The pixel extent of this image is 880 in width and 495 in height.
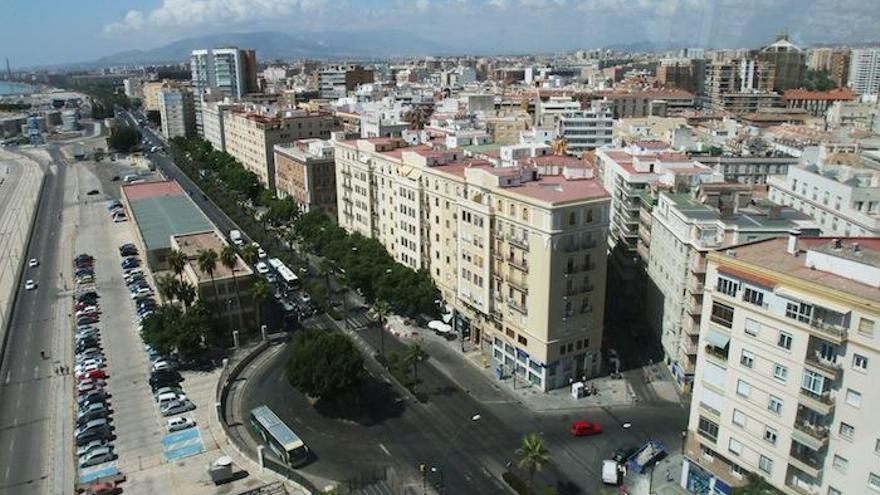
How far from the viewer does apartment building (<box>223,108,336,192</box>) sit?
13700 centimetres

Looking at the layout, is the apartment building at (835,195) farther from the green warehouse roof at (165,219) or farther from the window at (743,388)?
the green warehouse roof at (165,219)

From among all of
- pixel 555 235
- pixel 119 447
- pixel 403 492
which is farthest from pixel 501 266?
pixel 119 447

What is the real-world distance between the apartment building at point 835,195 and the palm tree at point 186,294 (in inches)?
2555

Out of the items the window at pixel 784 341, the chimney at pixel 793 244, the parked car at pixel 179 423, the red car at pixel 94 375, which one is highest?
the chimney at pixel 793 244

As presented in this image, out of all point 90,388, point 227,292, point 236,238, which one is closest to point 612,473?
point 227,292

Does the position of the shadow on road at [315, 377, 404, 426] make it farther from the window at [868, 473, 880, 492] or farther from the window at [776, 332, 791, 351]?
the window at [868, 473, 880, 492]

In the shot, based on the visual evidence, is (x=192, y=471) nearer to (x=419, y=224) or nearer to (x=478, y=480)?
(x=478, y=480)

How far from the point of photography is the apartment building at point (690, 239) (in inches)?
2115

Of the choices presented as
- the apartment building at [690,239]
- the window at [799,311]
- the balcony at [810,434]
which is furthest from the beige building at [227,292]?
the balcony at [810,434]

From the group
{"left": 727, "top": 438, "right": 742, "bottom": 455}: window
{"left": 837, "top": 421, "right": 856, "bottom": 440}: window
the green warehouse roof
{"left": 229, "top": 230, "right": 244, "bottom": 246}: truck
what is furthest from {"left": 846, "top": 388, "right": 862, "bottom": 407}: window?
{"left": 229, "top": 230, "right": 244, "bottom": 246}: truck

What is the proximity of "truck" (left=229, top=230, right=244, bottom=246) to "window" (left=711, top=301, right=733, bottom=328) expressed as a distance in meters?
79.9

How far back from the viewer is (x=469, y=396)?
59.3m

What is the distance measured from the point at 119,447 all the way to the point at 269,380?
568 inches

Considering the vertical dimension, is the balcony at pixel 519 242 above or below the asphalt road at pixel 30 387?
above
